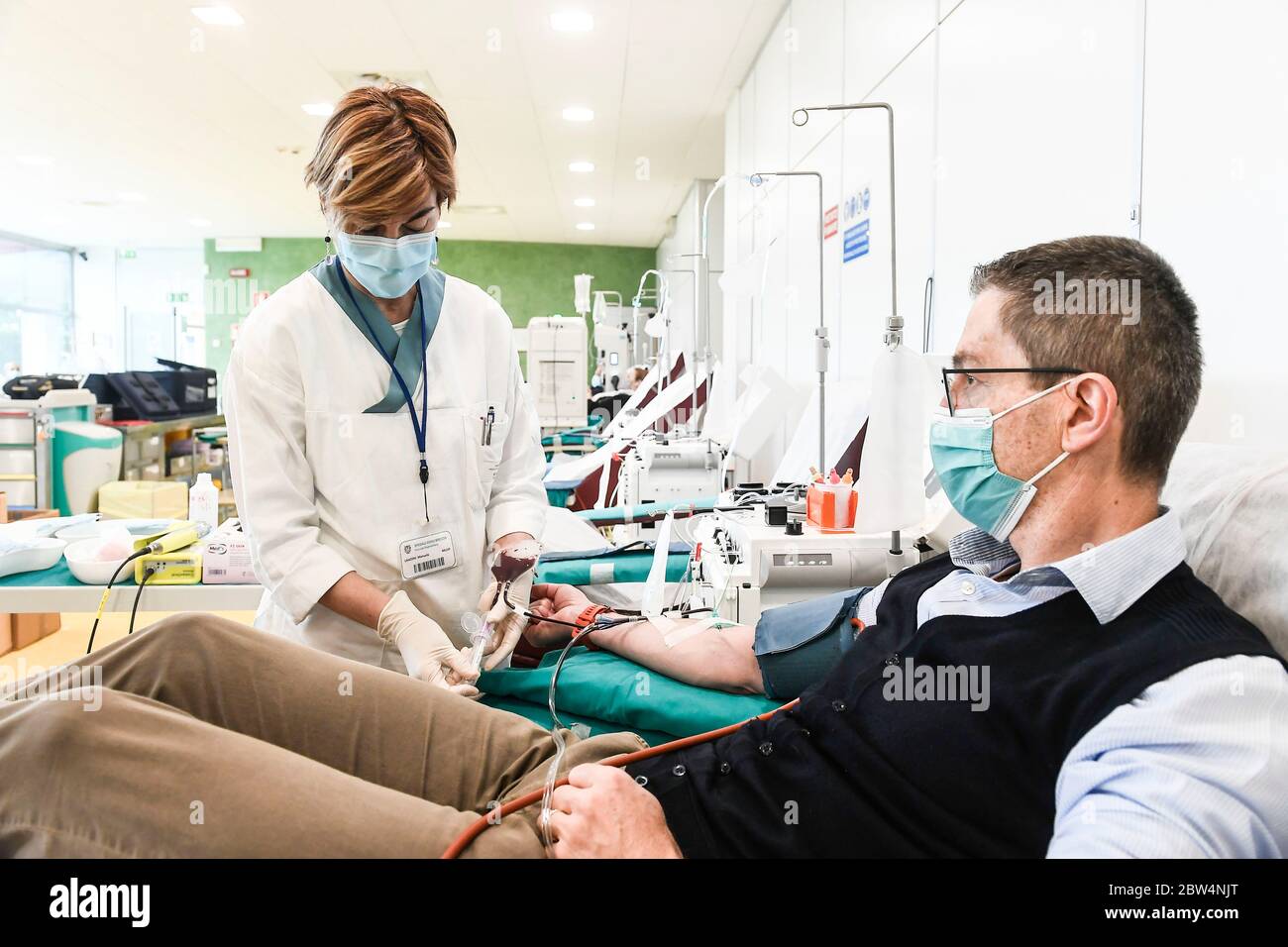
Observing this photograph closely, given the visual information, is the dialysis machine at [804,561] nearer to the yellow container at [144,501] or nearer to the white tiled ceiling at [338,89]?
the white tiled ceiling at [338,89]

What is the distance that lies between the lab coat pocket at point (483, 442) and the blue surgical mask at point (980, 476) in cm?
79

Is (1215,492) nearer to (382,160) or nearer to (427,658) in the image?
(427,658)

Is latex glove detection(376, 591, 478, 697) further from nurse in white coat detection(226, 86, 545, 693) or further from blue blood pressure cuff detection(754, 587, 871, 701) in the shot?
blue blood pressure cuff detection(754, 587, 871, 701)

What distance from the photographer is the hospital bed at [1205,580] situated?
0.97 metres

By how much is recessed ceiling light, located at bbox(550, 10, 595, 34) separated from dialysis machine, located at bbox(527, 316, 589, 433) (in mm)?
1793

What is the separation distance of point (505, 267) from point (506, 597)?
34.1ft

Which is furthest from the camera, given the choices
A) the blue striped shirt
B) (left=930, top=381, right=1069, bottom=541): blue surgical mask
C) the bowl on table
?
the bowl on table

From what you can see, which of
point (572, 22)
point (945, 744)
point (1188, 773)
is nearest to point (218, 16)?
point (572, 22)

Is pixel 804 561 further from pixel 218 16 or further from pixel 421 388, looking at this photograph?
pixel 218 16

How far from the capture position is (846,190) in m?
3.25

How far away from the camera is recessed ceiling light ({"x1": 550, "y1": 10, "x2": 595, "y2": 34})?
4.08 meters

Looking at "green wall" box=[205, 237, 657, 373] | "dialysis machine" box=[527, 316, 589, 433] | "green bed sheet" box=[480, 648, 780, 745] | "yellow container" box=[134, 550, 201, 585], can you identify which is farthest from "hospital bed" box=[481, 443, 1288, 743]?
"green wall" box=[205, 237, 657, 373]

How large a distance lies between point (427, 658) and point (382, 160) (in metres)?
0.75
